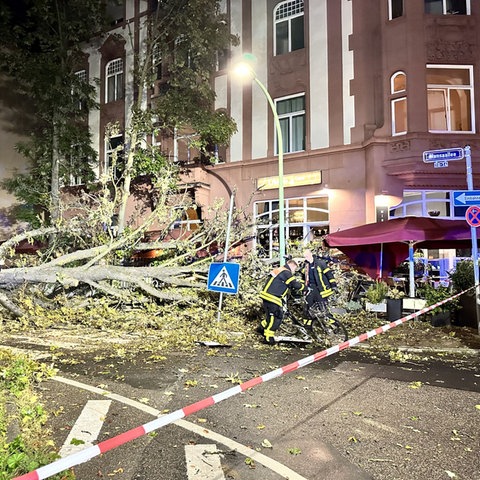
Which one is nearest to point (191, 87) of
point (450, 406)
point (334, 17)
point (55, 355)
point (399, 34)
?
point (334, 17)

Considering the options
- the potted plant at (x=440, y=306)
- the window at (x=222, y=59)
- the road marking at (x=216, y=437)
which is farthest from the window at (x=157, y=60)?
the road marking at (x=216, y=437)

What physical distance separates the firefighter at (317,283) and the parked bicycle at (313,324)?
0.11 meters

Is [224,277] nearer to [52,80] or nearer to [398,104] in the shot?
[398,104]

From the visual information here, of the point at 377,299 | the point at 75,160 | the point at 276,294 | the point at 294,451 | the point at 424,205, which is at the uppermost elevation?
the point at 75,160

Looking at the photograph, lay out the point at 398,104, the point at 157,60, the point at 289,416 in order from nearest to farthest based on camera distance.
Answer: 1. the point at 289,416
2. the point at 398,104
3. the point at 157,60

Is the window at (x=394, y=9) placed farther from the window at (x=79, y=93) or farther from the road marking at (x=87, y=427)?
the road marking at (x=87, y=427)

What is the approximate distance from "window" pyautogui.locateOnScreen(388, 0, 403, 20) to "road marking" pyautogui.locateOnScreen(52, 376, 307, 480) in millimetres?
16128

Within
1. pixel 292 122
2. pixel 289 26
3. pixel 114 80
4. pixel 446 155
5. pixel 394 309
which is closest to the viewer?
pixel 446 155

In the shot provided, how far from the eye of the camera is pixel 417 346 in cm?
797

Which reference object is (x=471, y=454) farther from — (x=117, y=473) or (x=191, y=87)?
(x=191, y=87)

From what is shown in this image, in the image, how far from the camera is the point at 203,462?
3428mm

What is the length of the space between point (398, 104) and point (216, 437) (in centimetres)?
1481

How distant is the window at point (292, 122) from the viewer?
17703 millimetres

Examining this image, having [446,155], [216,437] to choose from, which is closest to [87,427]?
[216,437]
